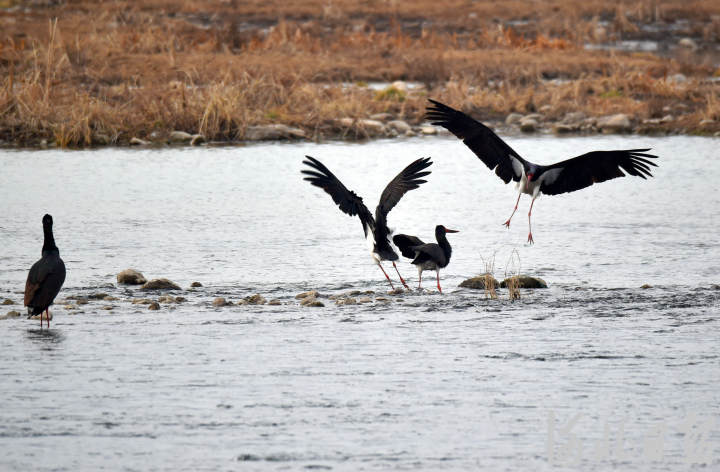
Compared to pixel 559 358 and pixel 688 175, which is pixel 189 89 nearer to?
pixel 688 175

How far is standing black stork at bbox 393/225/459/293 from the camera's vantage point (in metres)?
10.5

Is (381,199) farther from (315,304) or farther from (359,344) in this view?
(359,344)

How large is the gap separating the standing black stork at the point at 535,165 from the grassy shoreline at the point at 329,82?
10214 mm

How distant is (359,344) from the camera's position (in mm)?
8547

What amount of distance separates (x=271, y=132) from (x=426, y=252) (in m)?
12.3

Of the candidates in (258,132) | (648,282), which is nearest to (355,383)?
(648,282)

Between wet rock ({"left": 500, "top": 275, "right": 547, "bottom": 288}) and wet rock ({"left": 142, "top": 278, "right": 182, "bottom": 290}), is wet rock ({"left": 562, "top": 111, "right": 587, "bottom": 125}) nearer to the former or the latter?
wet rock ({"left": 500, "top": 275, "right": 547, "bottom": 288})

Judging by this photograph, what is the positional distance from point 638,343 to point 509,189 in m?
8.98

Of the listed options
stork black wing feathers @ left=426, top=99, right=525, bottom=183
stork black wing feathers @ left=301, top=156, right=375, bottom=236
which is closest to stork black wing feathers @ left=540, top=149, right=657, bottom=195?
stork black wing feathers @ left=426, top=99, right=525, bottom=183

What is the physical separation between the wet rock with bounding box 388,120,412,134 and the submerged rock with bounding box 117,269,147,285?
13.0 m

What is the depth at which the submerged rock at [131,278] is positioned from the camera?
35.4 feet

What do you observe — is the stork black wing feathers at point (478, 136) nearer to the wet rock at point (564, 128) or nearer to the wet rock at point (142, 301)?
the wet rock at point (142, 301)

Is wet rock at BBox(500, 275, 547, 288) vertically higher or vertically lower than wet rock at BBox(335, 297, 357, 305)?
higher

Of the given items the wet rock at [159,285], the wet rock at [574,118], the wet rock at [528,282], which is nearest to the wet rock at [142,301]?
the wet rock at [159,285]
